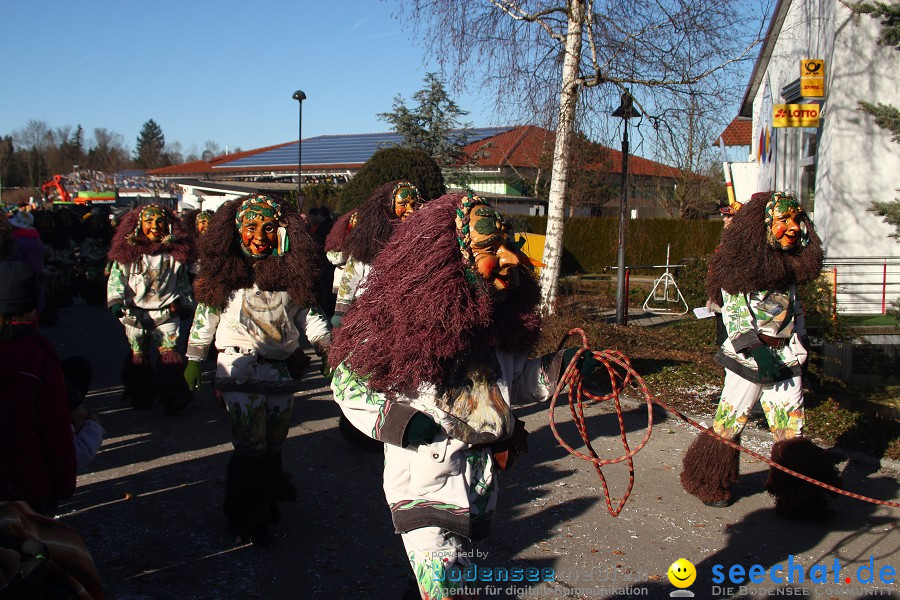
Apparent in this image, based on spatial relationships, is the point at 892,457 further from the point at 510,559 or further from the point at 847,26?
the point at 847,26

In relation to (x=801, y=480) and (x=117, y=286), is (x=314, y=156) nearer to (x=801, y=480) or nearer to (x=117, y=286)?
(x=117, y=286)

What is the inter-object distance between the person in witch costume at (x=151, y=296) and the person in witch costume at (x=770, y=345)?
507 centimetres

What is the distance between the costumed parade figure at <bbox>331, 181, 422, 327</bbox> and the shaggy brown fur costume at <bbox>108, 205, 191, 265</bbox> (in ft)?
7.64

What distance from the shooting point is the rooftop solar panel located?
42062 millimetres

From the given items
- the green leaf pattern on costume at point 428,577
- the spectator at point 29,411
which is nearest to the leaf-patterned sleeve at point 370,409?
the green leaf pattern on costume at point 428,577

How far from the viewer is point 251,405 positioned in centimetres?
499

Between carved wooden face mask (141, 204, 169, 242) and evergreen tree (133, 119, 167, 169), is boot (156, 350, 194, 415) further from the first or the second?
evergreen tree (133, 119, 167, 169)

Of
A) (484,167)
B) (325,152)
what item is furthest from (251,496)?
(325,152)

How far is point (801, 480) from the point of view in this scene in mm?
5293

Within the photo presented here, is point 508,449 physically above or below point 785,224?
below

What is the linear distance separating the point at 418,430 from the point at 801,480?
3386 millimetres

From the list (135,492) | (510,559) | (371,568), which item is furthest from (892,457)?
(135,492)

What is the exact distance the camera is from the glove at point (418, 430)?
3.04 m

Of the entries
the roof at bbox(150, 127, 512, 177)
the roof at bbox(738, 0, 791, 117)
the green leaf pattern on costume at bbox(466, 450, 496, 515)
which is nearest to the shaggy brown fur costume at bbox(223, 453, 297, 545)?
the green leaf pattern on costume at bbox(466, 450, 496, 515)
